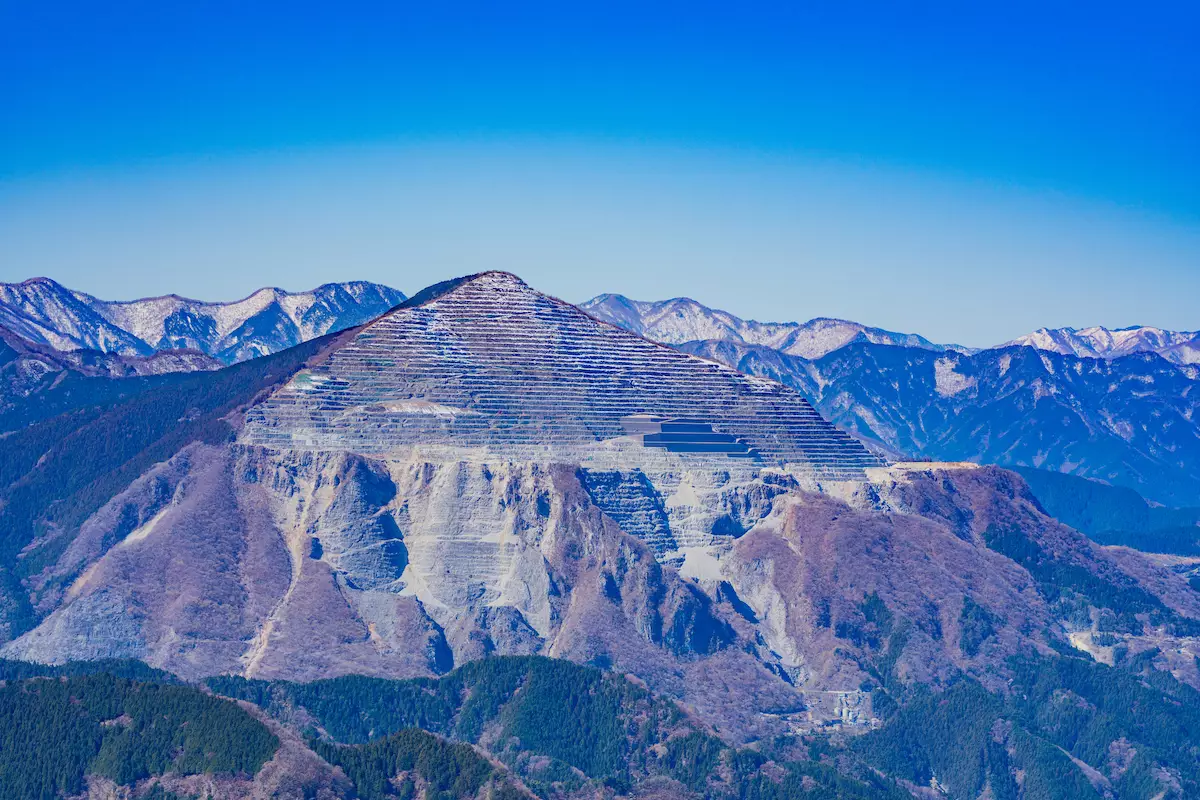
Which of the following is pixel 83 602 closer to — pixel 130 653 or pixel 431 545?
pixel 130 653

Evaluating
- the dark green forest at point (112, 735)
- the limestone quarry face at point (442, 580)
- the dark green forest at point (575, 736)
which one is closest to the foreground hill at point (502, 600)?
the limestone quarry face at point (442, 580)

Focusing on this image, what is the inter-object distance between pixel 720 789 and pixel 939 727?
32253mm

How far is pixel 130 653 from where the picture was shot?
175 metres

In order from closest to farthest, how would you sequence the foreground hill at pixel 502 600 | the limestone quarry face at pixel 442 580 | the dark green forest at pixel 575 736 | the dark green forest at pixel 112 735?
the dark green forest at pixel 112 735 → the dark green forest at pixel 575 736 → the foreground hill at pixel 502 600 → the limestone quarry face at pixel 442 580

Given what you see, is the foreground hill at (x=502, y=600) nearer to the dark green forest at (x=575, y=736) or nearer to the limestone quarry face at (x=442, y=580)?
the limestone quarry face at (x=442, y=580)

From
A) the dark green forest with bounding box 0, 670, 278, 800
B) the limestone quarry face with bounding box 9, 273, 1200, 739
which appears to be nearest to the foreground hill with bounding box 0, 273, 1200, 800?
the limestone quarry face with bounding box 9, 273, 1200, 739

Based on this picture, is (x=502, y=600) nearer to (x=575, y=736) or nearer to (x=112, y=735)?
(x=575, y=736)

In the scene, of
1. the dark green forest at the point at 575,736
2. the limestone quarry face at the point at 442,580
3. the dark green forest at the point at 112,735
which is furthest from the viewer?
the limestone quarry face at the point at 442,580

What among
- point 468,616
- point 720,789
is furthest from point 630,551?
point 720,789

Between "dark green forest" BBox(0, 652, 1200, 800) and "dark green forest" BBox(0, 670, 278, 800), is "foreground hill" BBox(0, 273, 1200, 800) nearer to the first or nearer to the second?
"dark green forest" BBox(0, 652, 1200, 800)

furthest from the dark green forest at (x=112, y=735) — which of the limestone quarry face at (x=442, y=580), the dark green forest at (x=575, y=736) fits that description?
the limestone quarry face at (x=442, y=580)

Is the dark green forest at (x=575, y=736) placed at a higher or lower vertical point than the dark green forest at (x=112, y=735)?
lower

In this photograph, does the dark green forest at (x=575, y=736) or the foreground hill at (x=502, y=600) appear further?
the foreground hill at (x=502, y=600)

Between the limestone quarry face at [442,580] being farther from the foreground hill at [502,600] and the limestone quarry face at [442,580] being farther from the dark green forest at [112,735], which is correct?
the dark green forest at [112,735]
